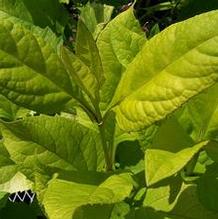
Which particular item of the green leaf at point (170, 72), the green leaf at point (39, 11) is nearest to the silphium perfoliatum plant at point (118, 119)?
the green leaf at point (170, 72)

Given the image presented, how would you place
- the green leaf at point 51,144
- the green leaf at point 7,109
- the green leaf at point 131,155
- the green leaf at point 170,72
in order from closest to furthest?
the green leaf at point 170,72, the green leaf at point 51,144, the green leaf at point 131,155, the green leaf at point 7,109

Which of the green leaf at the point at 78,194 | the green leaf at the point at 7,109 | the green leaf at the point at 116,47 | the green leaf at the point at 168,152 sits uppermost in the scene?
the green leaf at the point at 116,47

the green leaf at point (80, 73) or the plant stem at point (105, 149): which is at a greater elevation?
the green leaf at point (80, 73)

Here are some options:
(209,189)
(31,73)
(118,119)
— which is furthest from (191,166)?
(31,73)

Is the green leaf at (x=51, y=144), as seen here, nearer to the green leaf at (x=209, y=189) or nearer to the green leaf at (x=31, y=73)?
the green leaf at (x=31, y=73)

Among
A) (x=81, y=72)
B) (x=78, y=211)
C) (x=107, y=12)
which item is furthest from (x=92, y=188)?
(x=107, y=12)

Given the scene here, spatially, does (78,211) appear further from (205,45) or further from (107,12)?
(107,12)

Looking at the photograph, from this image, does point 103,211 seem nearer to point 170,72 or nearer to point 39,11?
point 170,72
